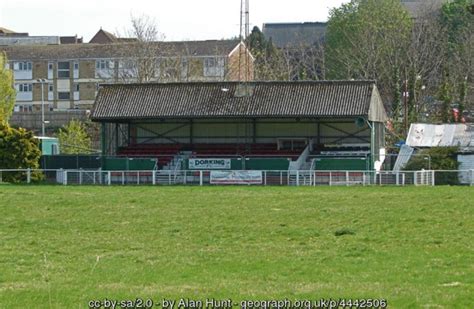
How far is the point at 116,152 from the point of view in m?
65.2

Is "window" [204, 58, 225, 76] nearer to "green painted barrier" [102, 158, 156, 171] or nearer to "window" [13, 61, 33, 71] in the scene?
"window" [13, 61, 33, 71]

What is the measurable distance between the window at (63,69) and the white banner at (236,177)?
201ft

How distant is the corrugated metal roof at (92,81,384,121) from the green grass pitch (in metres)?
29.7

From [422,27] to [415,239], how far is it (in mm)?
73933

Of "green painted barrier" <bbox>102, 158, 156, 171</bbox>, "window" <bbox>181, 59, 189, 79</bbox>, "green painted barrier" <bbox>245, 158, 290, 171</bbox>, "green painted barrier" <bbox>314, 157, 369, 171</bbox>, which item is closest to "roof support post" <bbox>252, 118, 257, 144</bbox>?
"green painted barrier" <bbox>245, 158, 290, 171</bbox>

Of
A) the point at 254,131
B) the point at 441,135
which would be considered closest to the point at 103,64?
the point at 254,131

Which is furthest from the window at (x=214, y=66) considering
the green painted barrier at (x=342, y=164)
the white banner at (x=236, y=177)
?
the white banner at (x=236, y=177)

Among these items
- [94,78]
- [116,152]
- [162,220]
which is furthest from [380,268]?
[94,78]

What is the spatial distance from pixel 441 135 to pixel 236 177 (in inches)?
619

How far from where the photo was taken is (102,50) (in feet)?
365

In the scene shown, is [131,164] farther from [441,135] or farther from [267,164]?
[441,135]

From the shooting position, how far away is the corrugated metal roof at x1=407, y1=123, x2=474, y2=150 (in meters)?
61.0

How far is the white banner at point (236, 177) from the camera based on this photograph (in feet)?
178

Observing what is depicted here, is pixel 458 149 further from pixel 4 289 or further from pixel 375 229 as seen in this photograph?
pixel 4 289
